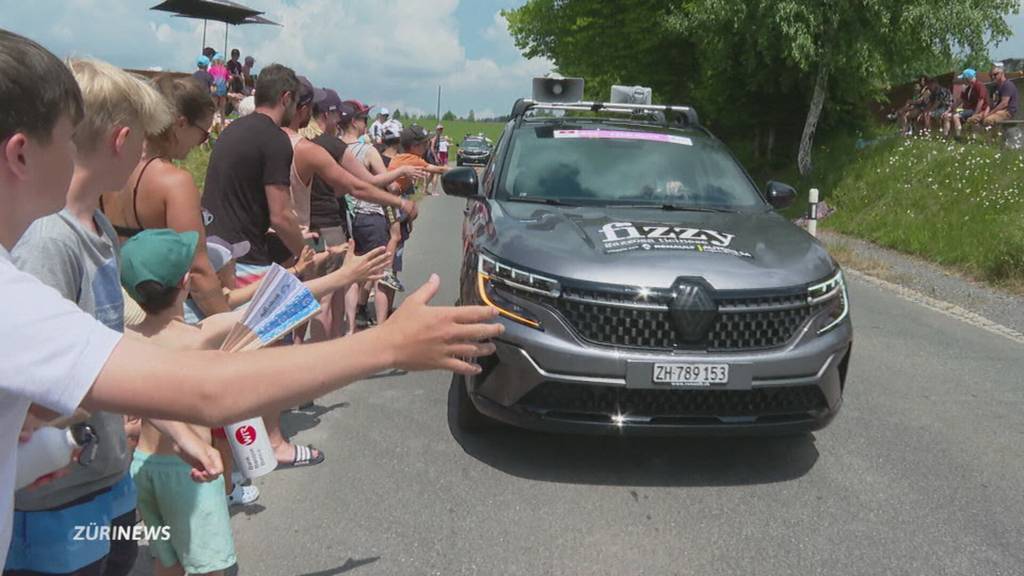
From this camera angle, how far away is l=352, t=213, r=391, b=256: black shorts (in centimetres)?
684

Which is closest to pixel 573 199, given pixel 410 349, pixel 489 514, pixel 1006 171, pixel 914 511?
pixel 489 514

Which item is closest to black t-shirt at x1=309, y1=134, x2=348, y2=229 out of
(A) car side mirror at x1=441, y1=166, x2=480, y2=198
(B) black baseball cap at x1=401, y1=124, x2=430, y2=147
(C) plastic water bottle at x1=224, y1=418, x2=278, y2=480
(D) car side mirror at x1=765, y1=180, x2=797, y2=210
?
(A) car side mirror at x1=441, y1=166, x2=480, y2=198

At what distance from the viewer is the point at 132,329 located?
253cm

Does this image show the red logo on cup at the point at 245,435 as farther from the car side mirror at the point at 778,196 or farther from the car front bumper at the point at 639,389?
the car side mirror at the point at 778,196

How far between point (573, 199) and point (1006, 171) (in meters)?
11.5

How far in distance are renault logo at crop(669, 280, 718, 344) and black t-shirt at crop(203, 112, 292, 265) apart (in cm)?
205

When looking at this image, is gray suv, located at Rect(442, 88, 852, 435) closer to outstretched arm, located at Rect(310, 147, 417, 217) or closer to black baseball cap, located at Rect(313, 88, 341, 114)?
outstretched arm, located at Rect(310, 147, 417, 217)

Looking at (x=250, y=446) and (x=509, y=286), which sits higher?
(x=509, y=286)

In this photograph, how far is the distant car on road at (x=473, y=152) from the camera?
133ft

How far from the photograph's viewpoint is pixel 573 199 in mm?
4902

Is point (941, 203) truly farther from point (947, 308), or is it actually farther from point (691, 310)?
point (691, 310)

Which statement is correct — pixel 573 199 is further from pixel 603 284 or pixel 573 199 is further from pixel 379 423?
pixel 379 423

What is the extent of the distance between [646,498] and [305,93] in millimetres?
2930

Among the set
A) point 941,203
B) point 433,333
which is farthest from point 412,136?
point 941,203
